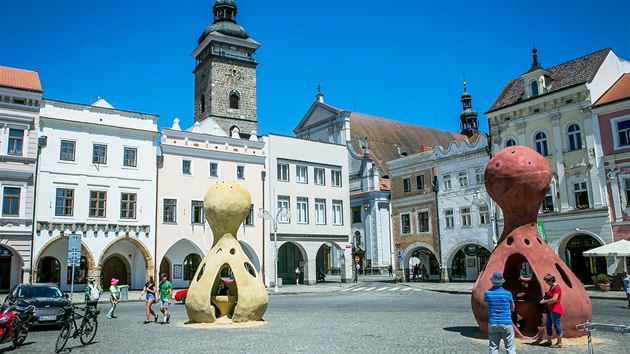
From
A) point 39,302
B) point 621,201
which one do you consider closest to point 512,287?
point 39,302

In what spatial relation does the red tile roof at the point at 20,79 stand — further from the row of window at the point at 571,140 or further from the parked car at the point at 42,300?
the row of window at the point at 571,140

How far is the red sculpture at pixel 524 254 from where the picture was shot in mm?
12266

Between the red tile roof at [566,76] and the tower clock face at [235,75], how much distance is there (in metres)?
30.5

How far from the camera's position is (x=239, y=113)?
199 feet

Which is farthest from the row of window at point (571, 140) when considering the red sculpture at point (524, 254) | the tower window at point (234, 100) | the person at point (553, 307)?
the tower window at point (234, 100)

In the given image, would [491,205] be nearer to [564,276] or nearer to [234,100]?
[564,276]

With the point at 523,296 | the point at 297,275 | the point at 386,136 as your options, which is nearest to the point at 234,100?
the point at 386,136

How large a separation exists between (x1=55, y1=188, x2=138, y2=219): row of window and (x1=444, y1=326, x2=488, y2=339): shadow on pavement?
2601 centimetres

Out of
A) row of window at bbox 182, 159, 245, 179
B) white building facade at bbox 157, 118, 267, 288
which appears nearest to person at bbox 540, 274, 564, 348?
white building facade at bbox 157, 118, 267, 288

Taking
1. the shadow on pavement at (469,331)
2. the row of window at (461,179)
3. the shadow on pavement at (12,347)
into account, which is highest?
the row of window at (461,179)

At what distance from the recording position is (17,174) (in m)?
31.4

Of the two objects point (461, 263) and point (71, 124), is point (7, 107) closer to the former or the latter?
point (71, 124)

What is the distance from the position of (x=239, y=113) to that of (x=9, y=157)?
31.3 meters

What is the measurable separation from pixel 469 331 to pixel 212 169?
1128 inches
